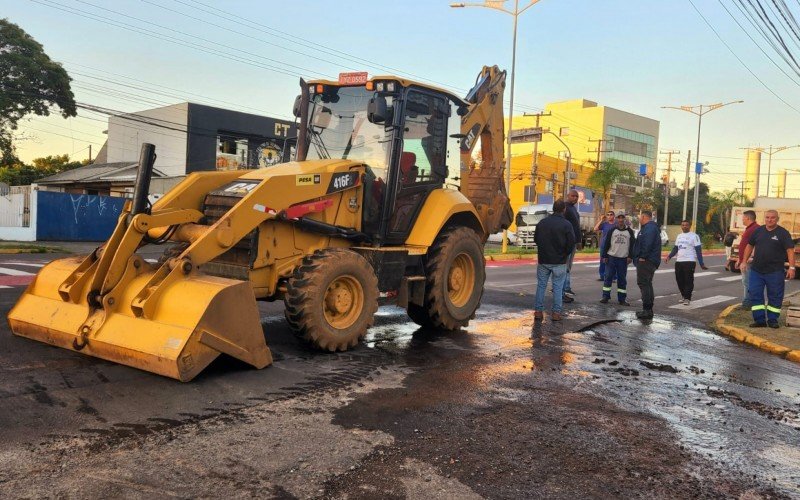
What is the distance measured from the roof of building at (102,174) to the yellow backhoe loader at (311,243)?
27152mm

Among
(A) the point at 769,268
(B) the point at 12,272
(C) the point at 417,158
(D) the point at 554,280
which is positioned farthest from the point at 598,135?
(C) the point at 417,158

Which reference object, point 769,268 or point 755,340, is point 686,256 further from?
point 755,340

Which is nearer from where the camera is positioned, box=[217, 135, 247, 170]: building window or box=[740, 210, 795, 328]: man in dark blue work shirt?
box=[740, 210, 795, 328]: man in dark blue work shirt

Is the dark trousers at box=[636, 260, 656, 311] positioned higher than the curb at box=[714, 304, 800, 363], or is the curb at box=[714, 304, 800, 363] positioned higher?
the dark trousers at box=[636, 260, 656, 311]

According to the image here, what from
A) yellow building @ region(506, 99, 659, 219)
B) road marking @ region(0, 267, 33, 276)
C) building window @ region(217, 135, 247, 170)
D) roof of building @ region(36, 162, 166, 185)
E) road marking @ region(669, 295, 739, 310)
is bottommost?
road marking @ region(0, 267, 33, 276)

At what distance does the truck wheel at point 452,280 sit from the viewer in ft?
24.7

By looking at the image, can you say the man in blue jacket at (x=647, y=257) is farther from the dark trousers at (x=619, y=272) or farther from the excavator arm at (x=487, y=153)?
the excavator arm at (x=487, y=153)

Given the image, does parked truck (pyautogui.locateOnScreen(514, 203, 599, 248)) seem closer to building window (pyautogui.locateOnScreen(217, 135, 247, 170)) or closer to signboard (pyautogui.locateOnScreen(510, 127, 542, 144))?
signboard (pyautogui.locateOnScreen(510, 127, 542, 144))

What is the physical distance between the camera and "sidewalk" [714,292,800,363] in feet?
26.1

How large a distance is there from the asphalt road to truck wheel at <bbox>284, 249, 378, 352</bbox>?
251 millimetres

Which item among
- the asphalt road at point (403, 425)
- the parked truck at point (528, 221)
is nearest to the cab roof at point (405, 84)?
the asphalt road at point (403, 425)

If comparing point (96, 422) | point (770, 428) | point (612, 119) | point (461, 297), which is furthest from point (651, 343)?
point (612, 119)

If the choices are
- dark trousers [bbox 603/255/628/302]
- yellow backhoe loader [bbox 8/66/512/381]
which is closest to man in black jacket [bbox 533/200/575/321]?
yellow backhoe loader [bbox 8/66/512/381]

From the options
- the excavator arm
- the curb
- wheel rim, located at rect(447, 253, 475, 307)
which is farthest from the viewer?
the excavator arm
